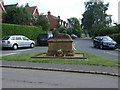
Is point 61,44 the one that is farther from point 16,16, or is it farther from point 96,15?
point 96,15

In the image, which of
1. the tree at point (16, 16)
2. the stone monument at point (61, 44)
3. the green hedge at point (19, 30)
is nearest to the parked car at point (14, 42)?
the green hedge at point (19, 30)

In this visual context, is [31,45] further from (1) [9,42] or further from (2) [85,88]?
(2) [85,88]

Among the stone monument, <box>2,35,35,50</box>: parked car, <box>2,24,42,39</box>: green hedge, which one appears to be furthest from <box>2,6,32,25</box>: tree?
the stone monument

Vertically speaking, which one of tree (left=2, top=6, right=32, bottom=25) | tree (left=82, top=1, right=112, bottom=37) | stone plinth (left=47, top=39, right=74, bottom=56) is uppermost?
tree (left=82, top=1, right=112, bottom=37)

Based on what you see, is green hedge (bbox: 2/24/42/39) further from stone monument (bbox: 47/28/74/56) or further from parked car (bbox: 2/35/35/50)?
stone monument (bbox: 47/28/74/56)

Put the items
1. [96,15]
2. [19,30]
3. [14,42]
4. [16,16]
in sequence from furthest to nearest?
[96,15], [16,16], [19,30], [14,42]

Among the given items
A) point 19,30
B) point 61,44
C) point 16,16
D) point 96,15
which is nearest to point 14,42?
point 19,30

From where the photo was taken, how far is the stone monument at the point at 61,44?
38.2ft

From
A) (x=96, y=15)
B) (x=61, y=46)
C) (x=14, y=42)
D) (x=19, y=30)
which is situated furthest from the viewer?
(x=96, y=15)

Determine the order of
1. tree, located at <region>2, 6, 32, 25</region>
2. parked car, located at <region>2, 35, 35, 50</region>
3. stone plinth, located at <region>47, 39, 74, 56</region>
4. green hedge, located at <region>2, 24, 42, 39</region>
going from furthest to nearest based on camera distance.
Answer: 1. tree, located at <region>2, 6, 32, 25</region>
2. green hedge, located at <region>2, 24, 42, 39</region>
3. parked car, located at <region>2, 35, 35, 50</region>
4. stone plinth, located at <region>47, 39, 74, 56</region>

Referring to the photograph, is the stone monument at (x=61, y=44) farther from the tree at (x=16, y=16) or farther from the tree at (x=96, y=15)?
the tree at (x=96, y=15)

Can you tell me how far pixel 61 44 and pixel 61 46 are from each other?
148 mm

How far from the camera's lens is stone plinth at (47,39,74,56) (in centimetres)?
1166

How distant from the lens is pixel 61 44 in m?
11.8
